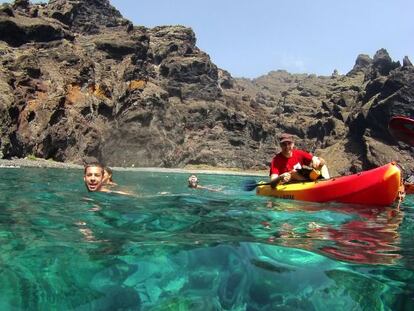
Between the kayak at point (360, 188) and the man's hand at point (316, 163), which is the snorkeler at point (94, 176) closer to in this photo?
the kayak at point (360, 188)

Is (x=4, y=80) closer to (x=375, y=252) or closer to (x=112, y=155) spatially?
(x=112, y=155)

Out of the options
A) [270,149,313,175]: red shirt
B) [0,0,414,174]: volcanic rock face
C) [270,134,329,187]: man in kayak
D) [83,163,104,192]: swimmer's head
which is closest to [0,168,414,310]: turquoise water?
[83,163,104,192]: swimmer's head

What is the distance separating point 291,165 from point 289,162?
0.26 ft

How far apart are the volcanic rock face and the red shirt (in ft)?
138

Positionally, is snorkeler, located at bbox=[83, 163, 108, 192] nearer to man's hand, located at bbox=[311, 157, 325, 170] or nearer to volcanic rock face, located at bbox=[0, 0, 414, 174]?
man's hand, located at bbox=[311, 157, 325, 170]

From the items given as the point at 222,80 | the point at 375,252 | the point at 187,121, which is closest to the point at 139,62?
the point at 187,121

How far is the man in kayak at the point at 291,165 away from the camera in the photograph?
9523 mm

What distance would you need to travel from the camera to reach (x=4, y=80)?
51.2 metres

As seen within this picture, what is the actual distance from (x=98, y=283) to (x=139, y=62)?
86.9 metres

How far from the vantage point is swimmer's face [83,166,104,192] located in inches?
338

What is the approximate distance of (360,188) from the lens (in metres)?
8.82

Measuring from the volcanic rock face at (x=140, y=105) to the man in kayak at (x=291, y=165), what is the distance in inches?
1661

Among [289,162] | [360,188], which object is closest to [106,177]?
[289,162]

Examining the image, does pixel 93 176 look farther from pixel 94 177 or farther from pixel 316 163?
pixel 316 163
